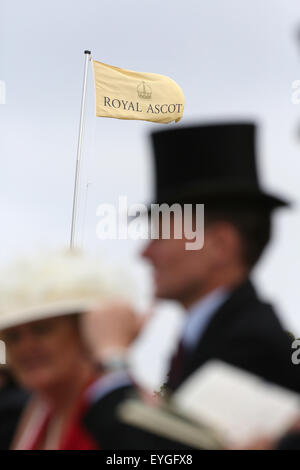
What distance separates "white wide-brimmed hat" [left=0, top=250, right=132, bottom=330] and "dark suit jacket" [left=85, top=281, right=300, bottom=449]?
36 centimetres

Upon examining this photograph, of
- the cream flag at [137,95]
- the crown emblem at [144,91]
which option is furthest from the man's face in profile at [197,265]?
the crown emblem at [144,91]

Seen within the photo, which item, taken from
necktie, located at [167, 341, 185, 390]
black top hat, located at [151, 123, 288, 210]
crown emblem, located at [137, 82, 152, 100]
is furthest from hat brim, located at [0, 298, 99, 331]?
crown emblem, located at [137, 82, 152, 100]

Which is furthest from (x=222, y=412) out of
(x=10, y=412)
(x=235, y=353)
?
(x=10, y=412)

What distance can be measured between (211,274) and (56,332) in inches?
25.9

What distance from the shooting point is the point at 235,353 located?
2.61 metres

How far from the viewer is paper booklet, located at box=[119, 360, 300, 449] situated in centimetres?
244

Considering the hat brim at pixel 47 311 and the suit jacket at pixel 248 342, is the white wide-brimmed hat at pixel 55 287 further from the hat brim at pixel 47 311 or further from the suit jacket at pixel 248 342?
the suit jacket at pixel 248 342

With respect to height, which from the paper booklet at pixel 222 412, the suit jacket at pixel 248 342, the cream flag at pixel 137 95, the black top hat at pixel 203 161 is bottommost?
the paper booklet at pixel 222 412

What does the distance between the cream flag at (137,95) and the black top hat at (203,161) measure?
135 cm

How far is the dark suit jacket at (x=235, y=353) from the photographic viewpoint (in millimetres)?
2451

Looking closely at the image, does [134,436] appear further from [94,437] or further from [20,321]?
[20,321]

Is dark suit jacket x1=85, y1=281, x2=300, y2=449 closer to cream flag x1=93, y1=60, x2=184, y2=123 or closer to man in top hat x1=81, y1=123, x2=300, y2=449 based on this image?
man in top hat x1=81, y1=123, x2=300, y2=449

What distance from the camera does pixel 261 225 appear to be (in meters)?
2.79

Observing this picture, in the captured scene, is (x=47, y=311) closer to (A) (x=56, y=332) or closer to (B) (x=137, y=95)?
(A) (x=56, y=332)
